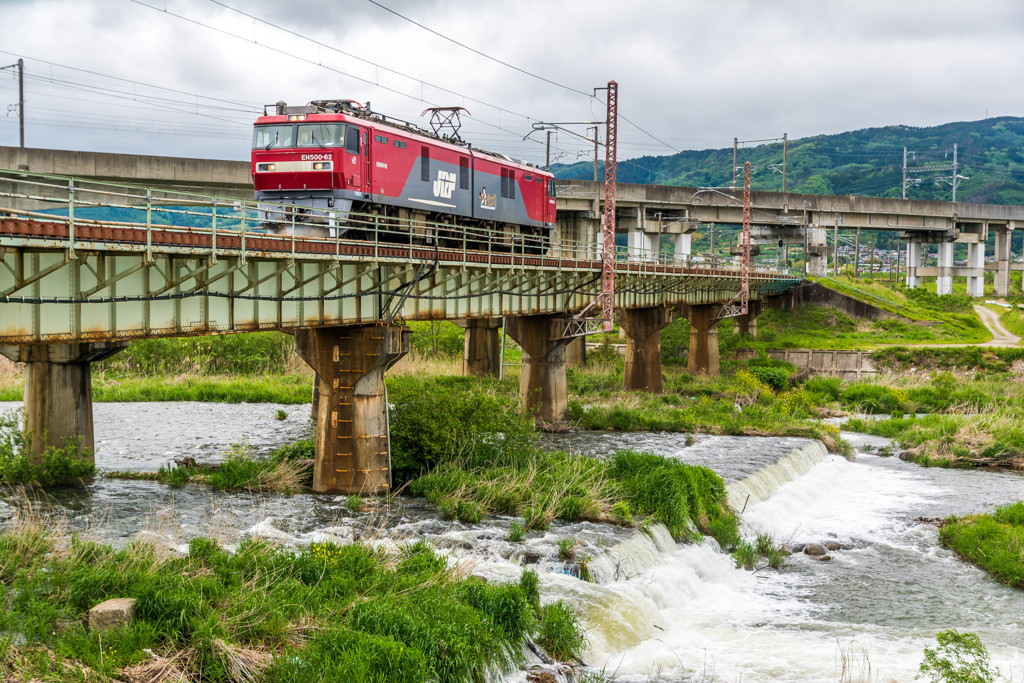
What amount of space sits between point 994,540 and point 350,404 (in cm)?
1647

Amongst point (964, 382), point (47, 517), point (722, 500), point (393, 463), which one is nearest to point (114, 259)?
point (47, 517)

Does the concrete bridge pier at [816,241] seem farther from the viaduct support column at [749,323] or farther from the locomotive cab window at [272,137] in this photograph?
the locomotive cab window at [272,137]

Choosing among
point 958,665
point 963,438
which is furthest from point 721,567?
point 963,438

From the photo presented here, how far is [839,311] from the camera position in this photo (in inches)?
2889

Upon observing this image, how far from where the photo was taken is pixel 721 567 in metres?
21.7

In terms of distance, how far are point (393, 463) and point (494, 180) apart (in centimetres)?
1653

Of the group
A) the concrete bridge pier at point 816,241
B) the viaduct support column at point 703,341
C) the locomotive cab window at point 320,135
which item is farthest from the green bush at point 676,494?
the concrete bridge pier at point 816,241

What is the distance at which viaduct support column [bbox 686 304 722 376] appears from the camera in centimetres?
5888

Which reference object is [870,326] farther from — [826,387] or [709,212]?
[826,387]

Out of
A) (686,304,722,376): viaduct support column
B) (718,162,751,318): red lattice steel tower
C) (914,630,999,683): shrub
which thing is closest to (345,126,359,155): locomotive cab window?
(914,630,999,683): shrub

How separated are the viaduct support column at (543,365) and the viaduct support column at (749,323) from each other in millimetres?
33041

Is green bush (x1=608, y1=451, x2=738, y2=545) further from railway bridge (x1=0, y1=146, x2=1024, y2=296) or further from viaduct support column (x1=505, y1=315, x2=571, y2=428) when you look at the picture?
railway bridge (x1=0, y1=146, x2=1024, y2=296)

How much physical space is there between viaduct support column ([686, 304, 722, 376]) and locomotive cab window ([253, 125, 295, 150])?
1391 inches

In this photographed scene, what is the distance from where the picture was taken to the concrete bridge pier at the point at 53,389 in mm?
23734
